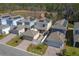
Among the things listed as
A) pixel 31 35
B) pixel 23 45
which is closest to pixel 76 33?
pixel 31 35

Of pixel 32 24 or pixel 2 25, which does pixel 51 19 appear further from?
pixel 2 25

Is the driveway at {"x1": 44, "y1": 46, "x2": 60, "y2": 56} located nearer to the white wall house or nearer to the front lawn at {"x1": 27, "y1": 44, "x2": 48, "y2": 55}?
the front lawn at {"x1": 27, "y1": 44, "x2": 48, "y2": 55}

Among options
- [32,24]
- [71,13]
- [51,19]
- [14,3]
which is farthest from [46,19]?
[14,3]

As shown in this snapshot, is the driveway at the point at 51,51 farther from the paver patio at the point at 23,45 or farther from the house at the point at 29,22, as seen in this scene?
the house at the point at 29,22

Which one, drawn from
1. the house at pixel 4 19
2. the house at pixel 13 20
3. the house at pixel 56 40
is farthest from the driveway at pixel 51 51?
the house at pixel 4 19

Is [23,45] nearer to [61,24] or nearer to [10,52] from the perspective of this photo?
[10,52]

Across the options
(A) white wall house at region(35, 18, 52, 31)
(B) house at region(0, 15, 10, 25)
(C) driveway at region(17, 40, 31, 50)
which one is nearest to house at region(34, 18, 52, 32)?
(A) white wall house at region(35, 18, 52, 31)
